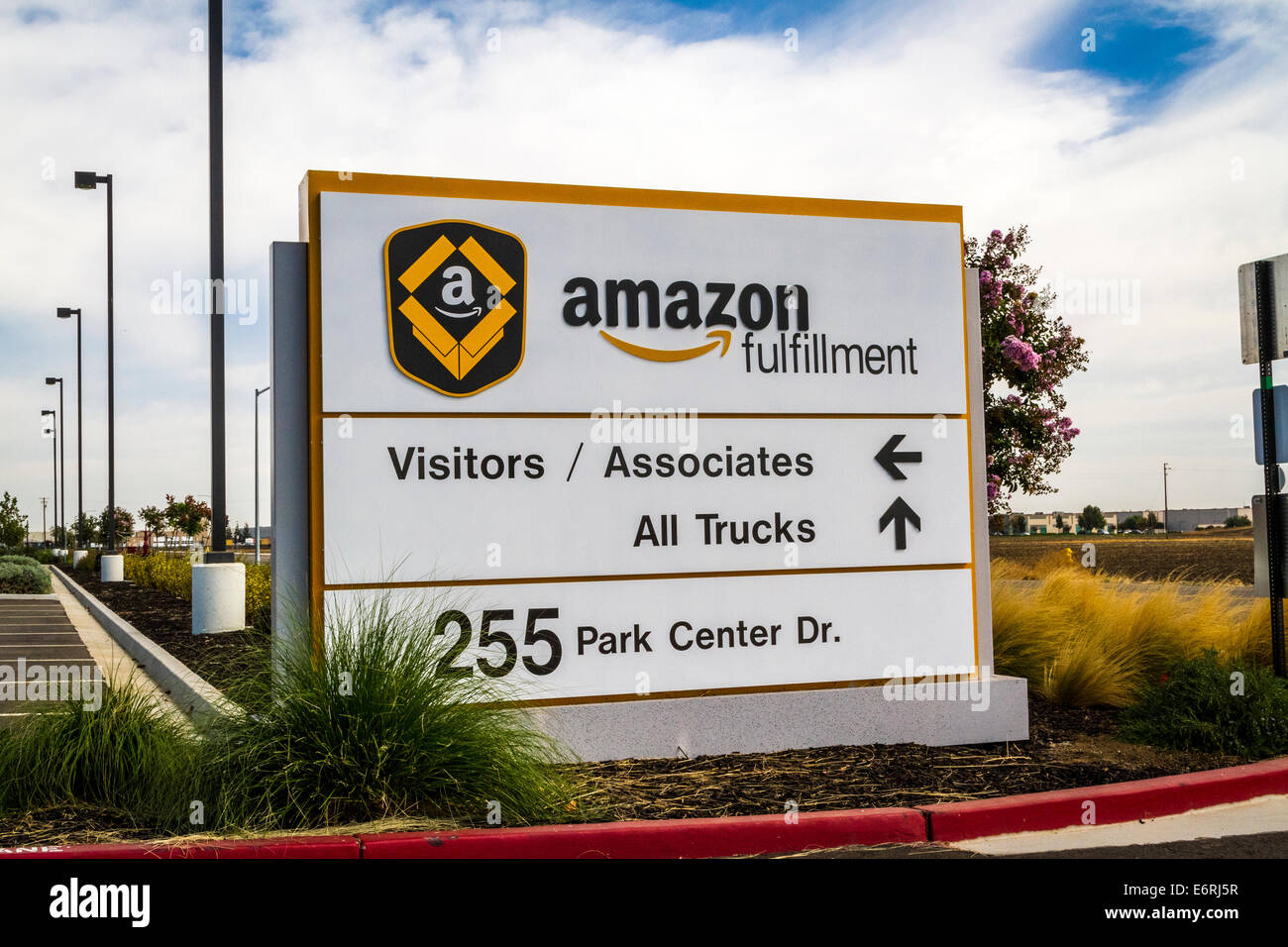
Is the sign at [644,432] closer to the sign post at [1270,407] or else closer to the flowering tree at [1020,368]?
the sign post at [1270,407]

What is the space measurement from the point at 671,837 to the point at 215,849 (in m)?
2.02

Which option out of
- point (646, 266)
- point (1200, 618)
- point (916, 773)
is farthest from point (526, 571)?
point (1200, 618)

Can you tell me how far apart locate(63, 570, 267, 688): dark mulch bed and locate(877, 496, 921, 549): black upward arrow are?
13.2ft

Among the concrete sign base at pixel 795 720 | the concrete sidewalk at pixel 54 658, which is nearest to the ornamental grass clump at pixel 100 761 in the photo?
the concrete sidewalk at pixel 54 658

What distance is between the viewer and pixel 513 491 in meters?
7.05

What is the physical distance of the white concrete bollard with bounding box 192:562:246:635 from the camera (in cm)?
1460

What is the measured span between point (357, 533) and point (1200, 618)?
7.11 metres

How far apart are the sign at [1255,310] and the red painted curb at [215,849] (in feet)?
24.6

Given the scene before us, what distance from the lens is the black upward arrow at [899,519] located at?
773 centimetres

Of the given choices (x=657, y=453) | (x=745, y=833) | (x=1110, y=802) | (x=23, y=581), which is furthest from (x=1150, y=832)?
(x=23, y=581)

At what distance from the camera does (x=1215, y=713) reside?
7473 mm

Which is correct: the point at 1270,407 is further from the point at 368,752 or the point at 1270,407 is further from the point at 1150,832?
the point at 368,752

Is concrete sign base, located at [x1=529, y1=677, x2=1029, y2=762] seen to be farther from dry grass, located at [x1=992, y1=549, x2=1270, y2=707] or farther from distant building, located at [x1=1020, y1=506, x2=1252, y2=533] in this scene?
distant building, located at [x1=1020, y1=506, x2=1252, y2=533]

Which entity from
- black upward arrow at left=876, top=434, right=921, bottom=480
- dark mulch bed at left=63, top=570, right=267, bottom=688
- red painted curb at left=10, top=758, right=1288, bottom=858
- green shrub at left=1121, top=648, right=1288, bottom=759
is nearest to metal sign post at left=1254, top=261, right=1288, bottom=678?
green shrub at left=1121, top=648, right=1288, bottom=759
